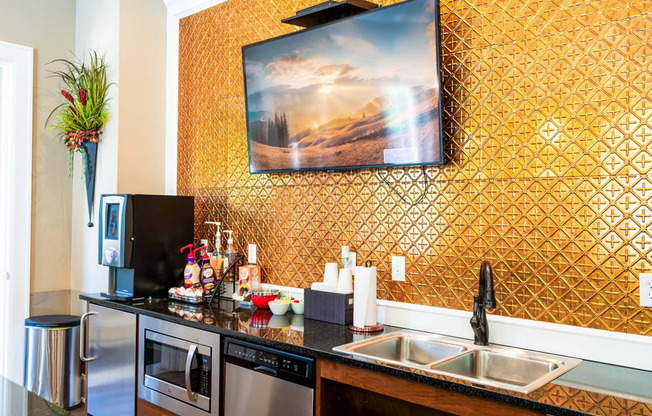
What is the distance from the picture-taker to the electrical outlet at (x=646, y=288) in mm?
1854

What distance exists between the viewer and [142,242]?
3143 millimetres

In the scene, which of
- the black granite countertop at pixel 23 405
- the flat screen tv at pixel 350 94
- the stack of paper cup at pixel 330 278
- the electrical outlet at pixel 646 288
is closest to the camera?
the black granite countertop at pixel 23 405

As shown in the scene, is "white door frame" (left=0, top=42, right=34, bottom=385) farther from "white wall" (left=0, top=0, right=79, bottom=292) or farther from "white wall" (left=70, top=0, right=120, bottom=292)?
"white wall" (left=70, top=0, right=120, bottom=292)

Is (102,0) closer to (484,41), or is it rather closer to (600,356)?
(484,41)

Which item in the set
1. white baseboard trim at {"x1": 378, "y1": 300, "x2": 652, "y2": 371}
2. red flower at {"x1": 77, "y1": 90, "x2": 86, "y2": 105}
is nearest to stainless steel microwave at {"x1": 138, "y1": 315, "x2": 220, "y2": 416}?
white baseboard trim at {"x1": 378, "y1": 300, "x2": 652, "y2": 371}

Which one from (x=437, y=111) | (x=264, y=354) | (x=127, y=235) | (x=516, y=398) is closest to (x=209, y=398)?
(x=264, y=354)

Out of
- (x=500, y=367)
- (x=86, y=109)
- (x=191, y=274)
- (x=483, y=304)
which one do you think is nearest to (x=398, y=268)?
(x=483, y=304)

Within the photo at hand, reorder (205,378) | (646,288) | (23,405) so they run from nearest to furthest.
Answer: (23,405)
(646,288)
(205,378)

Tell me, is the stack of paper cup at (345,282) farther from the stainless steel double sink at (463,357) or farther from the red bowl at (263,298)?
the red bowl at (263,298)

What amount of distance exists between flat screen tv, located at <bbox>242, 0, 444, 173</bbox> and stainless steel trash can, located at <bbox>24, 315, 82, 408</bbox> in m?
1.62

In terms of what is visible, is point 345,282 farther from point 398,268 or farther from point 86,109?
point 86,109

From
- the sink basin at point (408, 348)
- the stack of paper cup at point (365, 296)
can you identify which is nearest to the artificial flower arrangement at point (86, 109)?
the stack of paper cup at point (365, 296)

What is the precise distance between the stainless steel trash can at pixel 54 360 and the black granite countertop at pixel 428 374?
847 millimetres

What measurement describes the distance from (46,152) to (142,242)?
128 cm
